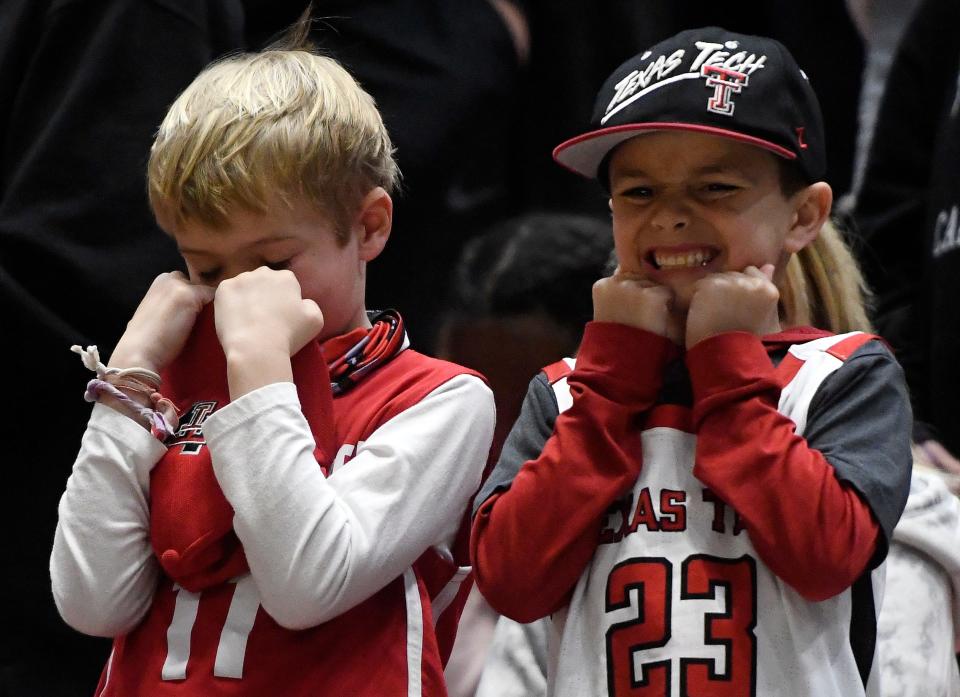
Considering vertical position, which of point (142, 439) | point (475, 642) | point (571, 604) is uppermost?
point (142, 439)

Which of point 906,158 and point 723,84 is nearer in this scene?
point 723,84

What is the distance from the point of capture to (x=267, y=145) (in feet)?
5.47

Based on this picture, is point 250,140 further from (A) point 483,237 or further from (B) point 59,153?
(A) point 483,237

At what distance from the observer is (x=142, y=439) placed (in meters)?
1.62

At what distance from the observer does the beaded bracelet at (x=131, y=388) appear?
5.33 feet

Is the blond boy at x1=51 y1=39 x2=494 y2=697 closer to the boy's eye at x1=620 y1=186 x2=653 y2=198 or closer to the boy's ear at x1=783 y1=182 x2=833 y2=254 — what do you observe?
the boy's eye at x1=620 y1=186 x2=653 y2=198

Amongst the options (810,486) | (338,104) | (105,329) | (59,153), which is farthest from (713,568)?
(59,153)

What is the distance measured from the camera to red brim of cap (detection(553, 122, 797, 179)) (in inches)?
60.6

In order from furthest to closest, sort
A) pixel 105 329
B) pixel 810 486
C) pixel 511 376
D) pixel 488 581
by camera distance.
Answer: pixel 511 376, pixel 105 329, pixel 488 581, pixel 810 486

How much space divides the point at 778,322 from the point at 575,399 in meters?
0.33

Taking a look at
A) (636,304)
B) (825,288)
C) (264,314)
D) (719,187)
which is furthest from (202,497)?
(825,288)

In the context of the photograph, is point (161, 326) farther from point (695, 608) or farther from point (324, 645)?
point (695, 608)

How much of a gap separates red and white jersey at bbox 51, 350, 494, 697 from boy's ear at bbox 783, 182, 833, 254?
0.40 metres

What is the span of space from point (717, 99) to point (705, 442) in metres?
0.37
